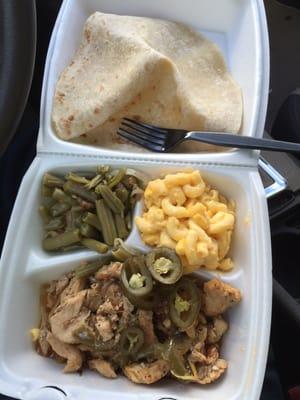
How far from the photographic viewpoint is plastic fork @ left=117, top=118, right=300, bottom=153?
4.37 feet

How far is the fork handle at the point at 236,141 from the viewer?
1327mm

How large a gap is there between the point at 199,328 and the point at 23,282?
0.47 metres

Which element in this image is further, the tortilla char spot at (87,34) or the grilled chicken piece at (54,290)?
the tortilla char spot at (87,34)

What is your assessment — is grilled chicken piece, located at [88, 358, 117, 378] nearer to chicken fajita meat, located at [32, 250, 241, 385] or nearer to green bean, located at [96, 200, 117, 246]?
chicken fajita meat, located at [32, 250, 241, 385]

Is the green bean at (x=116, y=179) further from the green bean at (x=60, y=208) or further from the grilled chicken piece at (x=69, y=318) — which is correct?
the grilled chicken piece at (x=69, y=318)

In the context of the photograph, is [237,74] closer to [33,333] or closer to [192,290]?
[192,290]

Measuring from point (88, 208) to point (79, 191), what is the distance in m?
0.05

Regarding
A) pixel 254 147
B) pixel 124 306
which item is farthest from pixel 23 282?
pixel 254 147

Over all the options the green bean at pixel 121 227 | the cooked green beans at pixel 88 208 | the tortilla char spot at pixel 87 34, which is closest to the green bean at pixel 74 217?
the cooked green beans at pixel 88 208

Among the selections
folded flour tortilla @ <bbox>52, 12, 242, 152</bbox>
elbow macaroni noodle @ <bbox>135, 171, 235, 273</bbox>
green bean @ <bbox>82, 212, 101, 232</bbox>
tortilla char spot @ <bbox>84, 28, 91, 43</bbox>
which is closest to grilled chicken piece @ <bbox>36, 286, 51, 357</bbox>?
green bean @ <bbox>82, 212, 101, 232</bbox>

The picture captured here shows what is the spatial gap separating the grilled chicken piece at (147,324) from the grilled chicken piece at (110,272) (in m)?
0.11

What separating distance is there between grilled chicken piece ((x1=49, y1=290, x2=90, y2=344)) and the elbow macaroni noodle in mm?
237

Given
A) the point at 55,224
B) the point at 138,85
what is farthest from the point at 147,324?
the point at 138,85

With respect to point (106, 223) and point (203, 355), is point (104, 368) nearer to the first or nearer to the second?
point (203, 355)
